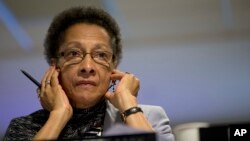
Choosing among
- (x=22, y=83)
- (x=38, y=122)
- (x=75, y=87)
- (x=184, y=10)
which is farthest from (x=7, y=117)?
(x=184, y=10)

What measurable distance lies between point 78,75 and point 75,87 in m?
0.04

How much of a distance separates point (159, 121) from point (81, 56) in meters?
0.33

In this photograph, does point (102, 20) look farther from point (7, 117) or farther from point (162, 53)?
point (7, 117)

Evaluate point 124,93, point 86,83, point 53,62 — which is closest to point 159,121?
point 124,93

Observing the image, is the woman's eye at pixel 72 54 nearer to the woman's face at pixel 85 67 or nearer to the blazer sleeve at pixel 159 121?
the woman's face at pixel 85 67

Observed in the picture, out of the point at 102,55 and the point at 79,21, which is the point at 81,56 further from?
the point at 79,21

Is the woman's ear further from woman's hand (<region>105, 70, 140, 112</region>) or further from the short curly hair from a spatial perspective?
woman's hand (<region>105, 70, 140, 112</region>)

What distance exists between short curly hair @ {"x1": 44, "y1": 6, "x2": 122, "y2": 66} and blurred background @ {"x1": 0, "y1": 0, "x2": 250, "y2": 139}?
21 centimetres

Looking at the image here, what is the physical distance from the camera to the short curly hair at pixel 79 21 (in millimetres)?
1397

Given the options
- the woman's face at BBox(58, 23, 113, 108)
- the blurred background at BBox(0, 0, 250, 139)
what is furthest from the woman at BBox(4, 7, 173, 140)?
the blurred background at BBox(0, 0, 250, 139)

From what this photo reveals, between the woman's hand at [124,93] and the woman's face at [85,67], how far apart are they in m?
0.03

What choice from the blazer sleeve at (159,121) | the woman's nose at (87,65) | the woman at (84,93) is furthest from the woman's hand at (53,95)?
the blazer sleeve at (159,121)

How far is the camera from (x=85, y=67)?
122 cm

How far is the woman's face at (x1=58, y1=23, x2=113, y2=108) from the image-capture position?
4.00 feet
